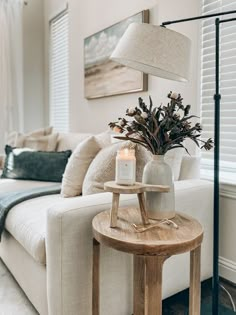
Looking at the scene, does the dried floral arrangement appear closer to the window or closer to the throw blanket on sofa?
the window

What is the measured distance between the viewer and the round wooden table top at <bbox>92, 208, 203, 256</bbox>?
3.52 feet

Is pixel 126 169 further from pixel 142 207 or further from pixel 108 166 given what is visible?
pixel 108 166

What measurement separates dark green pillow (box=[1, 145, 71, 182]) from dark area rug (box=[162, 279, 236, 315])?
1.39 meters

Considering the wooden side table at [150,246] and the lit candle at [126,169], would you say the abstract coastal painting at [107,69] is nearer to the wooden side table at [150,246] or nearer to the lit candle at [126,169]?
the lit candle at [126,169]

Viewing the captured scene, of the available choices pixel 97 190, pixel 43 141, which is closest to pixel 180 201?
pixel 97 190

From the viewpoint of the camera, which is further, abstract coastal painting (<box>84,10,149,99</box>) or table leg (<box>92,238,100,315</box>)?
abstract coastal painting (<box>84,10,149,99</box>)

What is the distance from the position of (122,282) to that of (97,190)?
52 centimetres

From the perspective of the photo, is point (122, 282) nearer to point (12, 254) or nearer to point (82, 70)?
point (12, 254)

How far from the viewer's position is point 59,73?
4.04 meters

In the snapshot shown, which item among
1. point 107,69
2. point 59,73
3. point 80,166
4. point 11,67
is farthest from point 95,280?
point 11,67

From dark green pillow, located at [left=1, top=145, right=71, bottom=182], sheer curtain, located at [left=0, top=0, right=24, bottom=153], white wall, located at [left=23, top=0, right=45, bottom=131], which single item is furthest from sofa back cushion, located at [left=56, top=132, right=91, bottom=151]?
white wall, located at [left=23, top=0, right=45, bottom=131]

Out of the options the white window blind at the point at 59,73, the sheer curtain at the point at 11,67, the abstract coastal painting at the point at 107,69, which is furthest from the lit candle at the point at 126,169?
the sheer curtain at the point at 11,67

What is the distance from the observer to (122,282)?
4.75 feet

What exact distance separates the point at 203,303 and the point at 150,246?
0.89m
